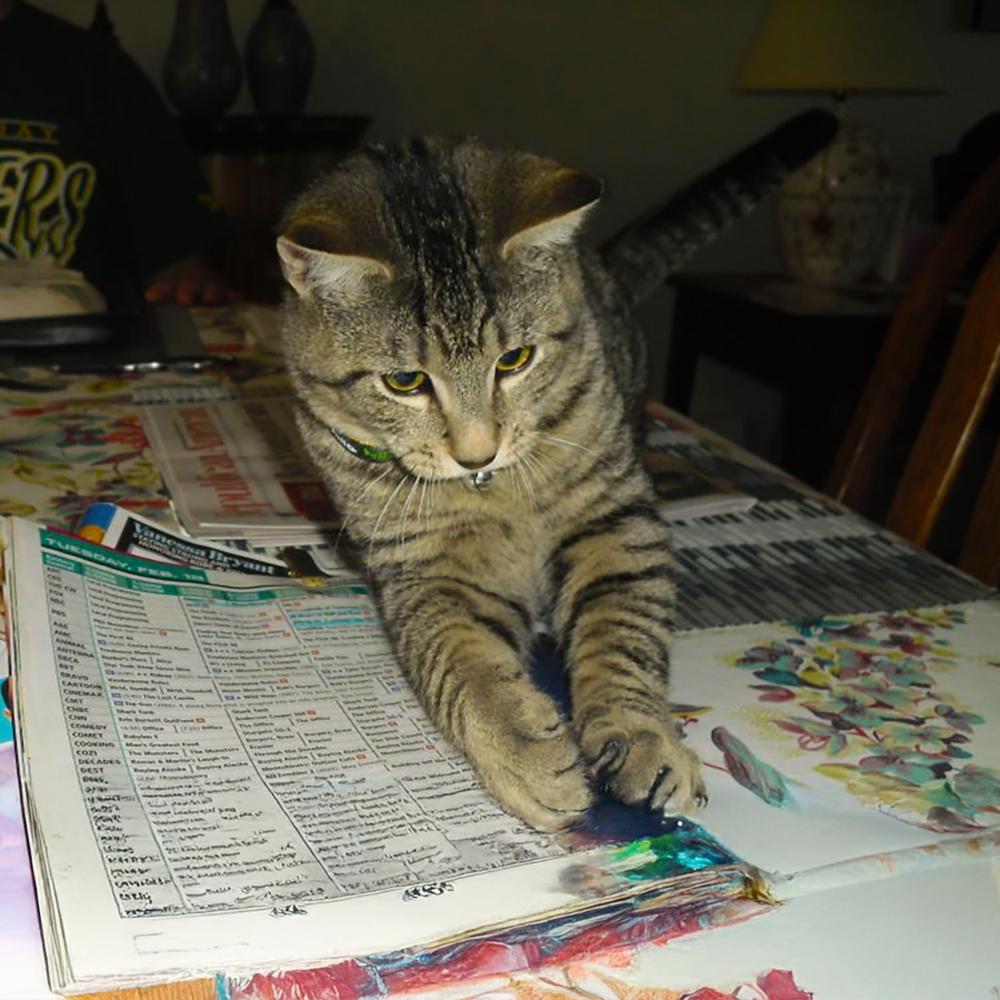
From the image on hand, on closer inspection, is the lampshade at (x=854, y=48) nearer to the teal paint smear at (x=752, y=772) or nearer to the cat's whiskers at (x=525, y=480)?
the cat's whiskers at (x=525, y=480)

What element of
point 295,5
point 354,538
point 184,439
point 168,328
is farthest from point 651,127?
point 354,538

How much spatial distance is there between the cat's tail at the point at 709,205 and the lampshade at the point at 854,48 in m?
1.25

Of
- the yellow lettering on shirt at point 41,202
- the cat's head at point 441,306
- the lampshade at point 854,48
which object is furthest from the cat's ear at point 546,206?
the lampshade at point 854,48

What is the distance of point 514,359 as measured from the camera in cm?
91

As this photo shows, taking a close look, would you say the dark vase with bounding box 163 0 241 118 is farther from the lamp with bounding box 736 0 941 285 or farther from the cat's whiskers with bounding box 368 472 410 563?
the cat's whiskers with bounding box 368 472 410 563

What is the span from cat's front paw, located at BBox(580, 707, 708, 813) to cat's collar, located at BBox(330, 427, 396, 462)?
320mm

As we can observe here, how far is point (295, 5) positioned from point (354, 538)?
236 cm

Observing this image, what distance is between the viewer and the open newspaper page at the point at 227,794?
0.49 meters

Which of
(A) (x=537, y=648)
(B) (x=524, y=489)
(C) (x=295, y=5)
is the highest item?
(C) (x=295, y=5)

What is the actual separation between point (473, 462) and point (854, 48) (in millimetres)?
2029

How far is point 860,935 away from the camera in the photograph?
1.70ft

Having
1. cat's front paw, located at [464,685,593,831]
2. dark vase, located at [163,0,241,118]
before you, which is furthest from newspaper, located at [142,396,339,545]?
dark vase, located at [163,0,241,118]

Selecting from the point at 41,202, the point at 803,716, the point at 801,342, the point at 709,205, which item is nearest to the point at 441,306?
the point at 803,716

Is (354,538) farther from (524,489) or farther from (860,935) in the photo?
(860,935)
